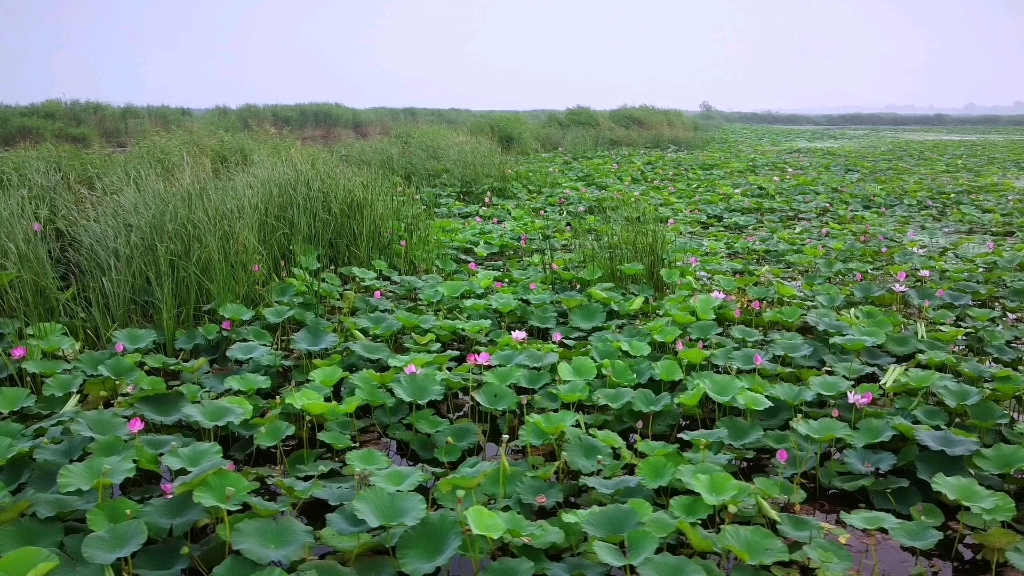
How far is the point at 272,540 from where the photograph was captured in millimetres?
1251

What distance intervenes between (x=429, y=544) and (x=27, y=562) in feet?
2.22

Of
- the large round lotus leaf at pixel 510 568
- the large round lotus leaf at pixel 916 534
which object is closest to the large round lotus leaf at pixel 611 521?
the large round lotus leaf at pixel 510 568

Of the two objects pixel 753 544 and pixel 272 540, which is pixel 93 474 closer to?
pixel 272 540

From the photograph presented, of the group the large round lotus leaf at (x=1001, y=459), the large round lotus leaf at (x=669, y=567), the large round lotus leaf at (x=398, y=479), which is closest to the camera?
the large round lotus leaf at (x=669, y=567)

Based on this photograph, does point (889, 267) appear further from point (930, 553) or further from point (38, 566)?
point (38, 566)

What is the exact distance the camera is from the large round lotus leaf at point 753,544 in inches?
48.1

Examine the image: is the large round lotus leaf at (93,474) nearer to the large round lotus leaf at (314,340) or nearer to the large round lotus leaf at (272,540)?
the large round lotus leaf at (272,540)

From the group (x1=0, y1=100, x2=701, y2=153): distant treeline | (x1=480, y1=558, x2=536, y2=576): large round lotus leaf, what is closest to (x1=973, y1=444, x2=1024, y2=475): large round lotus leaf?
(x1=480, y1=558, x2=536, y2=576): large round lotus leaf

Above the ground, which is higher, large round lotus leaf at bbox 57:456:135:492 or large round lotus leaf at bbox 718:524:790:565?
large round lotus leaf at bbox 57:456:135:492

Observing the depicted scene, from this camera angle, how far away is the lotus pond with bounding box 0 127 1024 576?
1276mm

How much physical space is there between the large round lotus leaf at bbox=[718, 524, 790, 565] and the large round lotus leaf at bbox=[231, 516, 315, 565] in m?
0.81

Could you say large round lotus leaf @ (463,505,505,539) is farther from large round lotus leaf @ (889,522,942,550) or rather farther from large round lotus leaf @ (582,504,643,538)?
large round lotus leaf @ (889,522,942,550)

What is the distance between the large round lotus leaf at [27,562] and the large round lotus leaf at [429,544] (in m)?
0.57

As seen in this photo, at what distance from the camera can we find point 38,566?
1050mm
